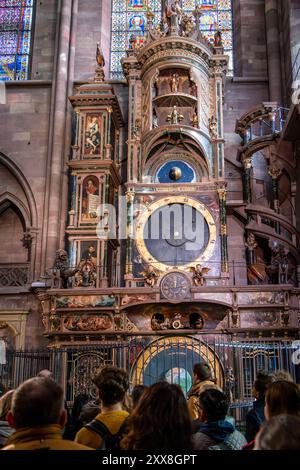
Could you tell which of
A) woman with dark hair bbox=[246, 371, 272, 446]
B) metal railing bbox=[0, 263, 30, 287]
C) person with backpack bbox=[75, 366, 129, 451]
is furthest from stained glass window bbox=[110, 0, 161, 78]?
person with backpack bbox=[75, 366, 129, 451]

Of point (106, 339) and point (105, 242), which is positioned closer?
point (106, 339)

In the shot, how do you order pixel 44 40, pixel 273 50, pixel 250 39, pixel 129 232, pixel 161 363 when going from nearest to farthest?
pixel 161 363, pixel 129 232, pixel 273 50, pixel 250 39, pixel 44 40

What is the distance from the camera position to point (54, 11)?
18547 millimetres

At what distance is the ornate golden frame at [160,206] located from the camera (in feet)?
47.1

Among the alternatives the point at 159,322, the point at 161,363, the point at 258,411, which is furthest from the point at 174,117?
the point at 258,411

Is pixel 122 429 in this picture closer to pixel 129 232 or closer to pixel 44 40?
pixel 129 232

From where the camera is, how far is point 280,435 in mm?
2104

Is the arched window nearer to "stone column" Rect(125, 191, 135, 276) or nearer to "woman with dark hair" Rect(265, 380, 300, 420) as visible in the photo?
"stone column" Rect(125, 191, 135, 276)

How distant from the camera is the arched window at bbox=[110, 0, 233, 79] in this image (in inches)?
742

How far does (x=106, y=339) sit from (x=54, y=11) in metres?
11.3

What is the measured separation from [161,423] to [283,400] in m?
0.79

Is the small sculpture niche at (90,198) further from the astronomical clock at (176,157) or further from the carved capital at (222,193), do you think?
the carved capital at (222,193)

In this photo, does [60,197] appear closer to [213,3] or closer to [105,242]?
[105,242]
